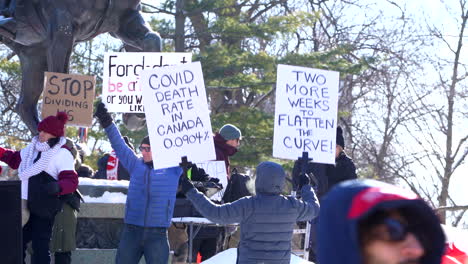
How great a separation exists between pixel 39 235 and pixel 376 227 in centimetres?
565

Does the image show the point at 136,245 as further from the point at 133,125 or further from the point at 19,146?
the point at 19,146

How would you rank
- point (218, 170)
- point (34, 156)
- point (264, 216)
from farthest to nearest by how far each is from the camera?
point (218, 170), point (34, 156), point (264, 216)

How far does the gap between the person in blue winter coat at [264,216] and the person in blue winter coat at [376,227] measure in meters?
4.16

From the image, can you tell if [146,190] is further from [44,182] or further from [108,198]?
[108,198]

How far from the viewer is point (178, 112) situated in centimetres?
705

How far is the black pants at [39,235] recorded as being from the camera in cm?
719

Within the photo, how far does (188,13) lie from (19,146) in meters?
4.98

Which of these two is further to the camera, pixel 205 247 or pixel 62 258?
pixel 205 247

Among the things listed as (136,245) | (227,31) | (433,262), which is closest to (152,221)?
(136,245)

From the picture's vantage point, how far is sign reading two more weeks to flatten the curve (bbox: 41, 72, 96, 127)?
8.43 m

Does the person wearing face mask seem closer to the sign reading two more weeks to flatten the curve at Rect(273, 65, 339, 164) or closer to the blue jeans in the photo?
the blue jeans

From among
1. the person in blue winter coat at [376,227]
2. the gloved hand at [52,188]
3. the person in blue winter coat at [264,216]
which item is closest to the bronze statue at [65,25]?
the gloved hand at [52,188]

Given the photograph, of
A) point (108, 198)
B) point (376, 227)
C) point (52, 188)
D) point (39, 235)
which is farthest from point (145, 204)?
point (376, 227)

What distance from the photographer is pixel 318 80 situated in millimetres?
8586
